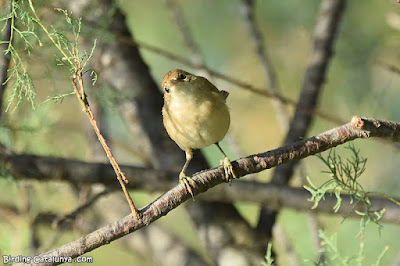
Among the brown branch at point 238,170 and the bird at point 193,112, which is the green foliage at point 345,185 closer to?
the brown branch at point 238,170

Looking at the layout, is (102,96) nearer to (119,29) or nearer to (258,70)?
Answer: (119,29)

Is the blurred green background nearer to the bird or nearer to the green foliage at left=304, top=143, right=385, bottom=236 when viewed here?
the bird

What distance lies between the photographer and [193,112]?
5.36 feet

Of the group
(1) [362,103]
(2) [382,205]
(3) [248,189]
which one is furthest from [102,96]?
(1) [362,103]

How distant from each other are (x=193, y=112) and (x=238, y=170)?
1.05ft

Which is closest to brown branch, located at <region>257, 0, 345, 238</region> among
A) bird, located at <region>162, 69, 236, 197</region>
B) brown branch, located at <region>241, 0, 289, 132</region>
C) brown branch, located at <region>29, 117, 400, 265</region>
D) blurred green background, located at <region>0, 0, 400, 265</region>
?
brown branch, located at <region>241, 0, 289, 132</region>

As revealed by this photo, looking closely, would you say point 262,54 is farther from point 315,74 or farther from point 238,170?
point 238,170

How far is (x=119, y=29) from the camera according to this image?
263 cm

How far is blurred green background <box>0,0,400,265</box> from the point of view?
350 centimetres

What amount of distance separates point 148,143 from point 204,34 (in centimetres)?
185

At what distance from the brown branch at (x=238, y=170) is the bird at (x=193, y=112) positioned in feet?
0.72

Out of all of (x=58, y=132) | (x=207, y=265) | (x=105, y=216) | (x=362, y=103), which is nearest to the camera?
(x=207, y=265)

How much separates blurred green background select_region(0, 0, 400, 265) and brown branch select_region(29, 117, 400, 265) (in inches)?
72.8

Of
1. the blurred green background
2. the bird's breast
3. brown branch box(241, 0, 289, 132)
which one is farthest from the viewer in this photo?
the blurred green background
